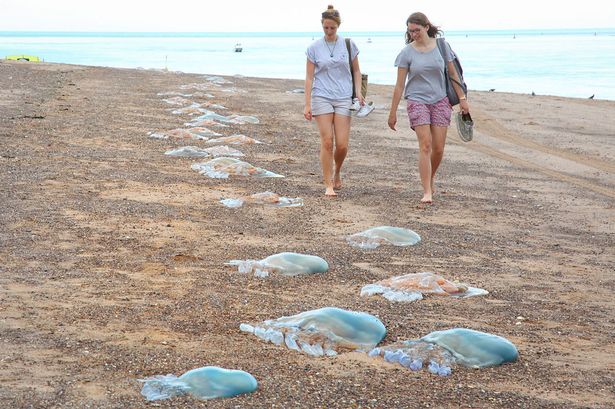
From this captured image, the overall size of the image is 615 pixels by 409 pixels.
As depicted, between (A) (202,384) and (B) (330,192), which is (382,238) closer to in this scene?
(B) (330,192)

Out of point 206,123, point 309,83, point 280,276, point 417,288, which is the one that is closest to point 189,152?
point 309,83

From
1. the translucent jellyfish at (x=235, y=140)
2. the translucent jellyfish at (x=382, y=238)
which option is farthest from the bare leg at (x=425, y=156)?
the translucent jellyfish at (x=235, y=140)

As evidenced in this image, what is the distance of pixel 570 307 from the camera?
19.2ft

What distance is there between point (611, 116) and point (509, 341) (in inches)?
646

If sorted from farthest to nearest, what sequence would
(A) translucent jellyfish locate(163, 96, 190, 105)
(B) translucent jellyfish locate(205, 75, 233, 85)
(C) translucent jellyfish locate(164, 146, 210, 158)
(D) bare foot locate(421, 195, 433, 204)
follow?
1. (B) translucent jellyfish locate(205, 75, 233, 85)
2. (A) translucent jellyfish locate(163, 96, 190, 105)
3. (C) translucent jellyfish locate(164, 146, 210, 158)
4. (D) bare foot locate(421, 195, 433, 204)

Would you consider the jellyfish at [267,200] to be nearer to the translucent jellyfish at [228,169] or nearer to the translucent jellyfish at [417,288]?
the translucent jellyfish at [228,169]

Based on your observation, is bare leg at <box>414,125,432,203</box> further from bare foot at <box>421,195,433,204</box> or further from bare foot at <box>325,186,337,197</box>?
bare foot at <box>325,186,337,197</box>

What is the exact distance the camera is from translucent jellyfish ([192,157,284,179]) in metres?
10.4

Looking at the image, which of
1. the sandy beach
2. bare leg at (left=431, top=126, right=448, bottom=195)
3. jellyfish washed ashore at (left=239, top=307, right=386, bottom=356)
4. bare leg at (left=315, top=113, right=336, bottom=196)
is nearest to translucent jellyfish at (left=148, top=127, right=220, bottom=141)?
the sandy beach

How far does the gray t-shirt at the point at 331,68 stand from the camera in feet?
29.0

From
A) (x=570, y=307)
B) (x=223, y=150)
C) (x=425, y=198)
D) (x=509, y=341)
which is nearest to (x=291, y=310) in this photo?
(x=509, y=341)

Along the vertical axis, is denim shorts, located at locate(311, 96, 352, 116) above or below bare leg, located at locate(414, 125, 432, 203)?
above

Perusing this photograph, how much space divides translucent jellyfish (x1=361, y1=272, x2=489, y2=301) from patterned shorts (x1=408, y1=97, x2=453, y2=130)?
9.44ft

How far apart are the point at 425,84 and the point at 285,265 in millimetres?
2980
